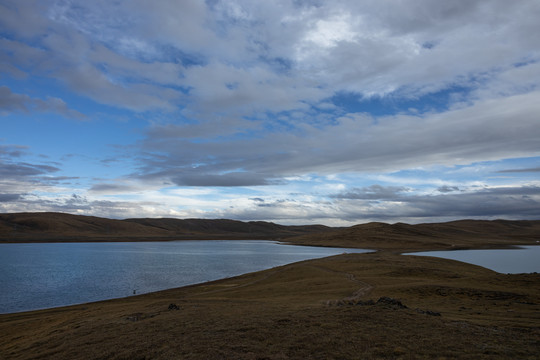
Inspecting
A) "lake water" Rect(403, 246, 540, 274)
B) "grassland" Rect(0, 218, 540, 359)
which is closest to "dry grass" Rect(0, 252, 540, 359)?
"grassland" Rect(0, 218, 540, 359)

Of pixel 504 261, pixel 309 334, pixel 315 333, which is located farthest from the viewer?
pixel 504 261

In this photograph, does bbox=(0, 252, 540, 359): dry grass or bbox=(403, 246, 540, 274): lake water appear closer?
bbox=(0, 252, 540, 359): dry grass

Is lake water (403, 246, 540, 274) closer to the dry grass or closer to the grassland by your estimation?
the grassland

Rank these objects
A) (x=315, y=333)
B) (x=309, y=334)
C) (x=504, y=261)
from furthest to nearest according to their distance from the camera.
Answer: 1. (x=504, y=261)
2. (x=315, y=333)
3. (x=309, y=334)

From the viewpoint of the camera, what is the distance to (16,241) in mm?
165750

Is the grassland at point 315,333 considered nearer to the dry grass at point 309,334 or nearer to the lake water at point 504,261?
the dry grass at point 309,334

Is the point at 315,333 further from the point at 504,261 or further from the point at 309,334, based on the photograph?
the point at 504,261

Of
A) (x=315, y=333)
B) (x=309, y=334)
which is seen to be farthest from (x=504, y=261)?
(x=309, y=334)

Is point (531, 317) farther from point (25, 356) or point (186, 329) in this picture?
point (25, 356)

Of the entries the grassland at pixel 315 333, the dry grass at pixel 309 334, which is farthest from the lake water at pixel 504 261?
the dry grass at pixel 309 334

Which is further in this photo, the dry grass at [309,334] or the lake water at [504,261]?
the lake water at [504,261]

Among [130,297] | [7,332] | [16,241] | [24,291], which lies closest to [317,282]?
[130,297]

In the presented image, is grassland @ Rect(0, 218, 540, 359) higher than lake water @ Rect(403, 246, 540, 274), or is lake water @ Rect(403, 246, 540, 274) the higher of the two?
Result: grassland @ Rect(0, 218, 540, 359)

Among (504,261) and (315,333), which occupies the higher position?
(315,333)
